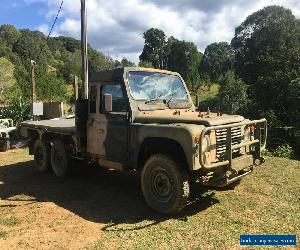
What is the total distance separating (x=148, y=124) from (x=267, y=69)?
1010 inches

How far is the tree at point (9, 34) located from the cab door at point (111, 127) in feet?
271

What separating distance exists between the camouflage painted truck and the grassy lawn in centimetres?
57

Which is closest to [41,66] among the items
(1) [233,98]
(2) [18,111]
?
(1) [233,98]

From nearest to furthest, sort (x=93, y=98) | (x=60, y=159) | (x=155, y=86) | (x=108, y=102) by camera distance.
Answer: (x=108, y=102) < (x=155, y=86) < (x=93, y=98) < (x=60, y=159)

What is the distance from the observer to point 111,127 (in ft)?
23.7

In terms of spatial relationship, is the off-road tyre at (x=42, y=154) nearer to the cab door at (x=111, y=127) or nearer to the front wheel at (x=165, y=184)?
the cab door at (x=111, y=127)

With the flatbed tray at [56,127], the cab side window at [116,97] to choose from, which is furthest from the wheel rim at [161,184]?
the flatbed tray at [56,127]

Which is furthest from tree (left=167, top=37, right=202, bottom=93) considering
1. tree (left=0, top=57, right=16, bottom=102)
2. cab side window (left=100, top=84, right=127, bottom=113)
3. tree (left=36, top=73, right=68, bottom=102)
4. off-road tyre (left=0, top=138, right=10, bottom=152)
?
cab side window (left=100, top=84, right=127, bottom=113)

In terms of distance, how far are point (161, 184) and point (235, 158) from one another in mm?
1293

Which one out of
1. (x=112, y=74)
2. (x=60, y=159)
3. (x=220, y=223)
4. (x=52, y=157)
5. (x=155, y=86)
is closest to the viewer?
(x=220, y=223)

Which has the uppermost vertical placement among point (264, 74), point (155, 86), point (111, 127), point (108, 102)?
point (264, 74)

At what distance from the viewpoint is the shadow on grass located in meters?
6.52

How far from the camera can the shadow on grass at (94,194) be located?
652 centimetres

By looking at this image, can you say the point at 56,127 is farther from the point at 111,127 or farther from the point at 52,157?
the point at 111,127
